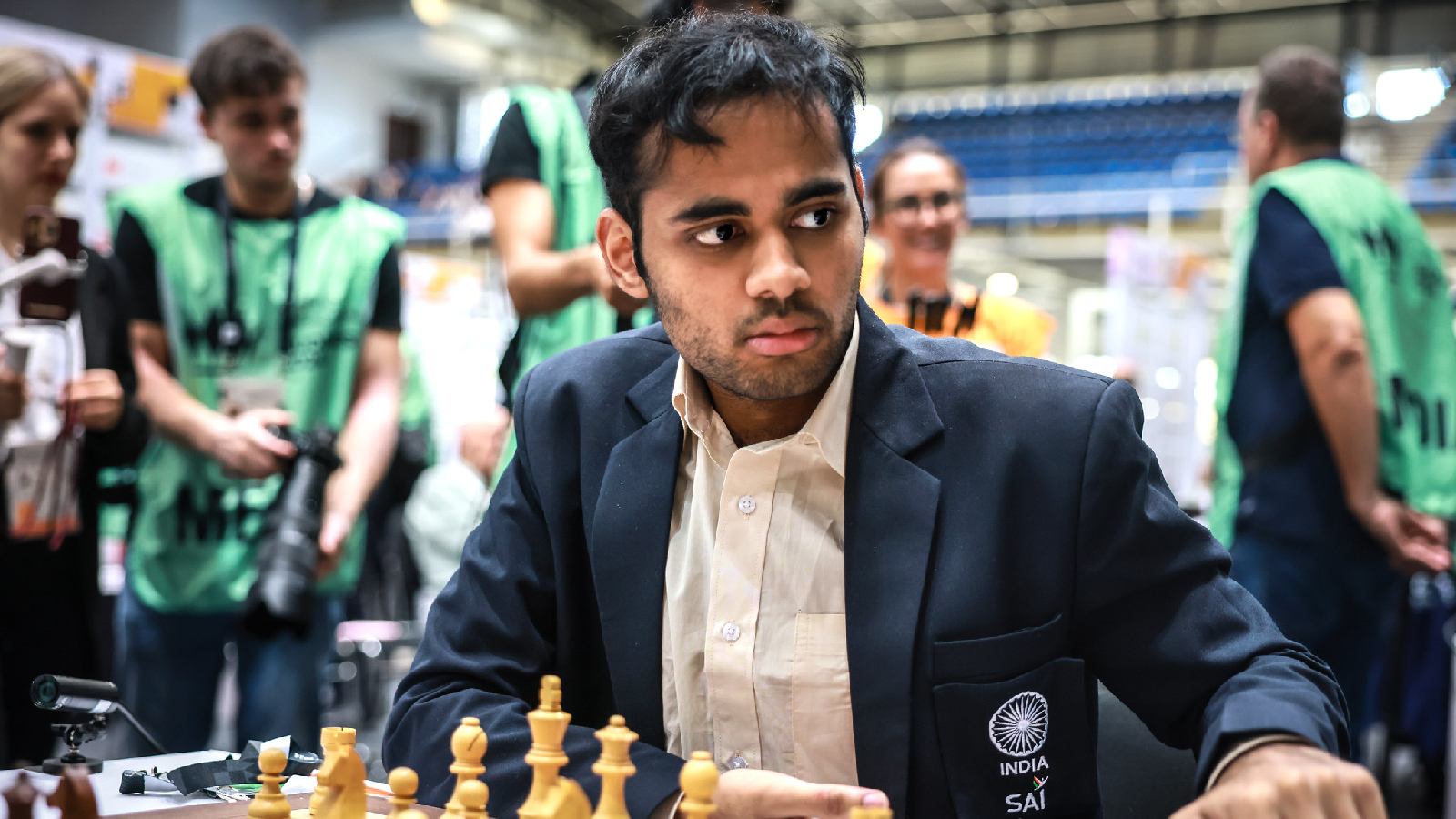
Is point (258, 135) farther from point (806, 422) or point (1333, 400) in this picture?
point (1333, 400)

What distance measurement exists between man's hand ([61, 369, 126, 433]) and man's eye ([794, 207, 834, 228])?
1502mm

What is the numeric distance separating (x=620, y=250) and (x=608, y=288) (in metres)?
0.53

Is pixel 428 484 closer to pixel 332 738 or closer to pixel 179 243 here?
pixel 179 243

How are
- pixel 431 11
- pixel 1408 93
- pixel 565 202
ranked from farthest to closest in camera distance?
pixel 431 11 → pixel 1408 93 → pixel 565 202

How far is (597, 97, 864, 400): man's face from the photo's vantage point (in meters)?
1.06

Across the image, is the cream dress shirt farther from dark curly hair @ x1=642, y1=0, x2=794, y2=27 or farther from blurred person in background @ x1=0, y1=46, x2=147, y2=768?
blurred person in background @ x1=0, y1=46, x2=147, y2=768

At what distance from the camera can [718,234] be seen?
1.09 m

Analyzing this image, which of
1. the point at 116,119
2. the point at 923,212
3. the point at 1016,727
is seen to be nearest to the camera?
the point at 1016,727

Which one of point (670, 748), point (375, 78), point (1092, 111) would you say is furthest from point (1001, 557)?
point (375, 78)

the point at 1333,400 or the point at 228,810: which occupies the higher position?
the point at 1333,400

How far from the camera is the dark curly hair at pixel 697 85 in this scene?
109cm

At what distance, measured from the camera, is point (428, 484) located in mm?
4961

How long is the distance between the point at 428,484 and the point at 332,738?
4185mm

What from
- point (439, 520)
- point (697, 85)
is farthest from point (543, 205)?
point (439, 520)
